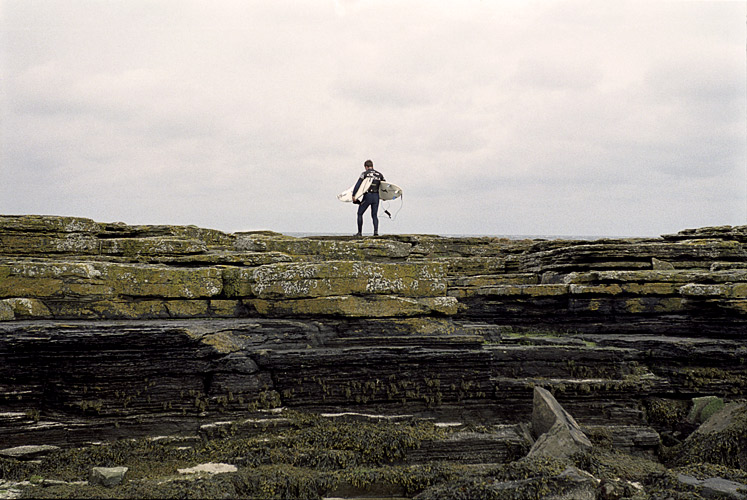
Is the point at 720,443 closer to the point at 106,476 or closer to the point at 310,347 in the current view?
the point at 310,347

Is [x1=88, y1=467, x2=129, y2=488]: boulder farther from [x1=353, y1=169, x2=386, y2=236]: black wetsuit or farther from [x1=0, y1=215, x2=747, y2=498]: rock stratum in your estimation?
[x1=353, y1=169, x2=386, y2=236]: black wetsuit

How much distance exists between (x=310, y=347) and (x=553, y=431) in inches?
177

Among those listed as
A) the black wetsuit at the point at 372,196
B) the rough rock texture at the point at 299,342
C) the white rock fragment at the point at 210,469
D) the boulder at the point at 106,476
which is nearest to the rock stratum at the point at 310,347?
the rough rock texture at the point at 299,342

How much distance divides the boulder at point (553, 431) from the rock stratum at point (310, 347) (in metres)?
0.12

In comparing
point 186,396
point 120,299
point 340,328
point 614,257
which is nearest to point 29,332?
point 120,299

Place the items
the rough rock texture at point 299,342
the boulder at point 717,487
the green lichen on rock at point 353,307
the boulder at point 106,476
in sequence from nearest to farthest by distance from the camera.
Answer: the boulder at point 106,476 → the boulder at point 717,487 → the rough rock texture at point 299,342 → the green lichen on rock at point 353,307

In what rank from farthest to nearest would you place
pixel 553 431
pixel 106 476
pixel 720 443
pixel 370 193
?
pixel 370 193 < pixel 720 443 < pixel 553 431 < pixel 106 476

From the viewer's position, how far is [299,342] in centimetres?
989

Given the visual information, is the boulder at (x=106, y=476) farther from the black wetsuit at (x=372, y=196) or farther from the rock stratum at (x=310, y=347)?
the black wetsuit at (x=372, y=196)

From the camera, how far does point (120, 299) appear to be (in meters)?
9.83

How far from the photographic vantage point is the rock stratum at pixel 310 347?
8.83 m

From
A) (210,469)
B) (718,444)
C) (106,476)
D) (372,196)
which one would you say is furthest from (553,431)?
(372,196)

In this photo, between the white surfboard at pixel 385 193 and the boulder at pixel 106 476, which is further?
the white surfboard at pixel 385 193

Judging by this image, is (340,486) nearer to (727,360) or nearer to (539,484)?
(539,484)
